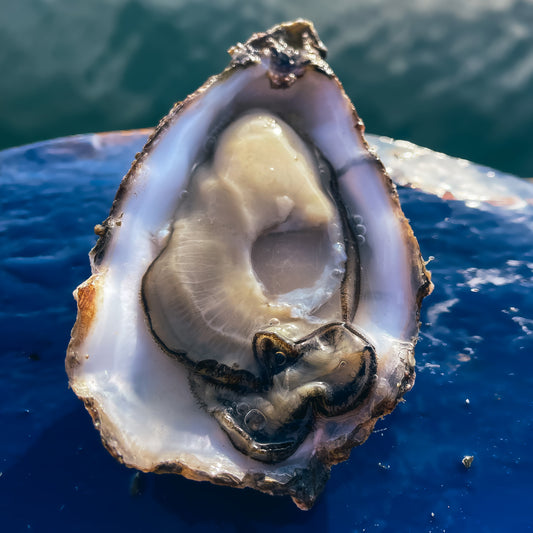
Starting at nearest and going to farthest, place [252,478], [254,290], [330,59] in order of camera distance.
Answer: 1. [252,478]
2. [254,290]
3. [330,59]

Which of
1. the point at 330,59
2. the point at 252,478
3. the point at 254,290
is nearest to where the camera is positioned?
the point at 252,478

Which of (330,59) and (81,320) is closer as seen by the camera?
(81,320)

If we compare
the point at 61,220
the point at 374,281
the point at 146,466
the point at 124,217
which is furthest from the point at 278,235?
the point at 61,220

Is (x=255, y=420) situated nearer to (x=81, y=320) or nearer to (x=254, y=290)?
(x=254, y=290)

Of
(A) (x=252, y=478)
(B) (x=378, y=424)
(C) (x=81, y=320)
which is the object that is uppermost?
(C) (x=81, y=320)

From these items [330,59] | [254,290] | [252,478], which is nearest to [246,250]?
[254,290]

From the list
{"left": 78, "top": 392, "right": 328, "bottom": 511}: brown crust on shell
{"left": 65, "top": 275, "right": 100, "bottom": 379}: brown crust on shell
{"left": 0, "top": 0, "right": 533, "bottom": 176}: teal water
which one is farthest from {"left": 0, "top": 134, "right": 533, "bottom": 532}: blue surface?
{"left": 0, "top": 0, "right": 533, "bottom": 176}: teal water

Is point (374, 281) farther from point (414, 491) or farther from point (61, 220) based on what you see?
point (61, 220)

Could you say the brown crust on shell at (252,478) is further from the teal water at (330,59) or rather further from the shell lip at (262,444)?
the teal water at (330,59)

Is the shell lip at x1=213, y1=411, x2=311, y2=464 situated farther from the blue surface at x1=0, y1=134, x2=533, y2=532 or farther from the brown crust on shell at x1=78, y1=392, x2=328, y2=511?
the blue surface at x1=0, y1=134, x2=533, y2=532
